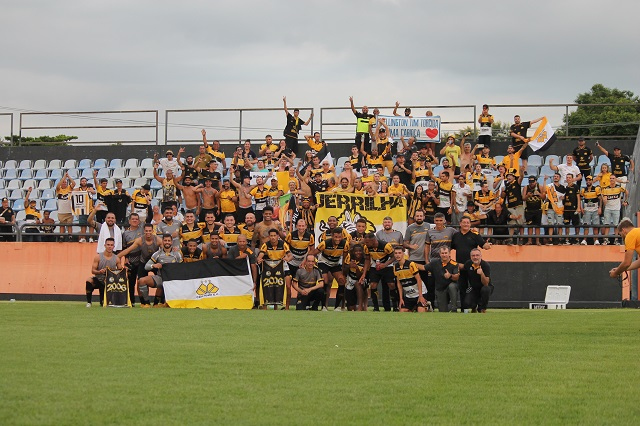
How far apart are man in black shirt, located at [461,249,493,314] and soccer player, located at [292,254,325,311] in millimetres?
3199

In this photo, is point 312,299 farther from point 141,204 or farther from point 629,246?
point 629,246

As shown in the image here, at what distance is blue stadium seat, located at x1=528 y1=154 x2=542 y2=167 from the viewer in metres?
29.3

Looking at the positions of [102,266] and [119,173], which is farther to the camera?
[119,173]

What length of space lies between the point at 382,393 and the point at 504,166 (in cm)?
1925

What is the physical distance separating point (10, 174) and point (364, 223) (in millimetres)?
17530

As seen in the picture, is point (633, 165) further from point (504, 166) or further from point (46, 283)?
point (46, 283)

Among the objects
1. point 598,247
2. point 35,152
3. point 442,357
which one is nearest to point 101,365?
point 442,357

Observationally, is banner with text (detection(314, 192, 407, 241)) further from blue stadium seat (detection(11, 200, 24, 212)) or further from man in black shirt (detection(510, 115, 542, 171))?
blue stadium seat (detection(11, 200, 24, 212))

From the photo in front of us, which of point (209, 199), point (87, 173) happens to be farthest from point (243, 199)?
point (87, 173)

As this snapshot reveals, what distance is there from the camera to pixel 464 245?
64.3 feet

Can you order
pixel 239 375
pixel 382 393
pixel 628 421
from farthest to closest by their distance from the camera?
pixel 239 375, pixel 382 393, pixel 628 421

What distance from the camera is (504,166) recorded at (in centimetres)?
2631

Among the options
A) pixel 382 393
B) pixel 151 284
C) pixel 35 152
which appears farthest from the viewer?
pixel 35 152

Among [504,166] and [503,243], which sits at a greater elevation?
[504,166]
